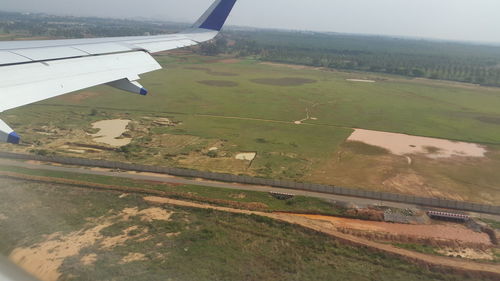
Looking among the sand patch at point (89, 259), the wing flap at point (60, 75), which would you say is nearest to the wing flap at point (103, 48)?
the wing flap at point (60, 75)

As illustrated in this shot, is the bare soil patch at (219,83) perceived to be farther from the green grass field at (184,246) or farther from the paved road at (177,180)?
the green grass field at (184,246)

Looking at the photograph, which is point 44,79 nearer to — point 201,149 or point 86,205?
point 86,205

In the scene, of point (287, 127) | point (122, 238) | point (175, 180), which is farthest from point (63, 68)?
point (287, 127)

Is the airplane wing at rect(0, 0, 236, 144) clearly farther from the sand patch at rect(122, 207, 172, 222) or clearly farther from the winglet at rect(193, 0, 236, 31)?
the sand patch at rect(122, 207, 172, 222)

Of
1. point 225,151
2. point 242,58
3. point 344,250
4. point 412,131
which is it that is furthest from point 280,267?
point 242,58

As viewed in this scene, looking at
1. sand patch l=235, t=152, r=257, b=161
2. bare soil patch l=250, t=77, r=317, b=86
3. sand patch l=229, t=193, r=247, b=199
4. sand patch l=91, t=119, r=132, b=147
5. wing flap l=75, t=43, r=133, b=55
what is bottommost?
sand patch l=229, t=193, r=247, b=199

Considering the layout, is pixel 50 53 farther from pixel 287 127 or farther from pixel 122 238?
pixel 287 127

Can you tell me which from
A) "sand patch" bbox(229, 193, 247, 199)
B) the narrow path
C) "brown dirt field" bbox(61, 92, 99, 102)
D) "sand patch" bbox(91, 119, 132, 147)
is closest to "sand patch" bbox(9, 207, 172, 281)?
"sand patch" bbox(229, 193, 247, 199)
